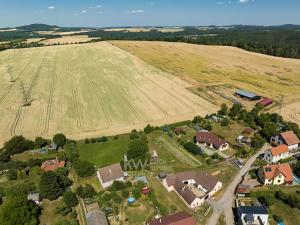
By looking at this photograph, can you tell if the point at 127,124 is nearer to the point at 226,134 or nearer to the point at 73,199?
the point at 226,134

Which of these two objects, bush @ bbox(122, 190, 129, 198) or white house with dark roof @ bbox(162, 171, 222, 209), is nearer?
white house with dark roof @ bbox(162, 171, 222, 209)

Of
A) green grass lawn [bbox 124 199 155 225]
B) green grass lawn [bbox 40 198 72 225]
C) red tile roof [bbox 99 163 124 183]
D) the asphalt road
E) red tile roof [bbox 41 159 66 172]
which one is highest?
red tile roof [bbox 99 163 124 183]

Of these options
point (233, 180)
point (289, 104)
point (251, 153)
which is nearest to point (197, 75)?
point (289, 104)

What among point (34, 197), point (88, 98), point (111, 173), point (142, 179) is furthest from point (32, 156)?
point (88, 98)

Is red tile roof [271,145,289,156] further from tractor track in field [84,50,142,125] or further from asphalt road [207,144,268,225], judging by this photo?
tractor track in field [84,50,142,125]

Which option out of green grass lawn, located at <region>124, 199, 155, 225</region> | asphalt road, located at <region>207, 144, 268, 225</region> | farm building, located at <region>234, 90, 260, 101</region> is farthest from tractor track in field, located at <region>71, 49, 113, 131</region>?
farm building, located at <region>234, 90, 260, 101</region>

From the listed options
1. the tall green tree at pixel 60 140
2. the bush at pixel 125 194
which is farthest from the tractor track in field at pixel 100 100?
the bush at pixel 125 194

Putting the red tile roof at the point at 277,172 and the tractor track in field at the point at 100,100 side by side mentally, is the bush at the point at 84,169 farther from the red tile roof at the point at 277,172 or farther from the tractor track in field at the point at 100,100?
the red tile roof at the point at 277,172
